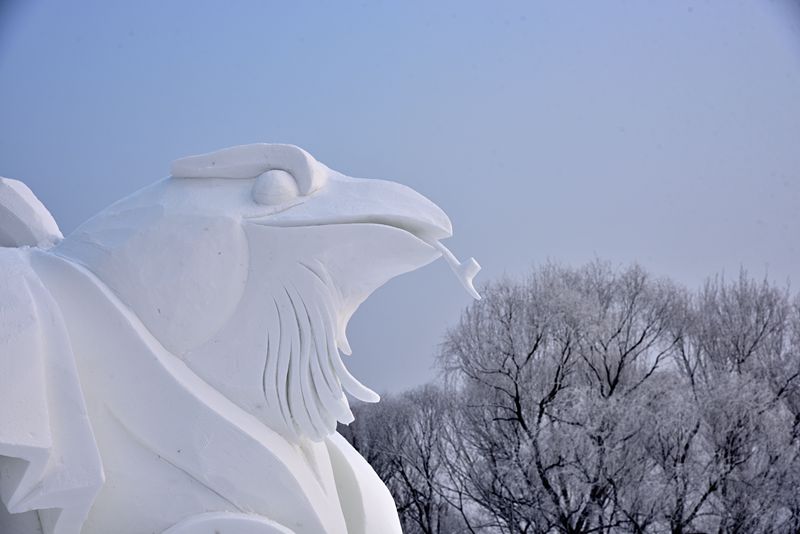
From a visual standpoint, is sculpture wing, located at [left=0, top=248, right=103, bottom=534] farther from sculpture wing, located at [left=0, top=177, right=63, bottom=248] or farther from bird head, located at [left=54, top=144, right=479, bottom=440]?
sculpture wing, located at [left=0, top=177, right=63, bottom=248]

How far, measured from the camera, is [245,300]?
3127 millimetres

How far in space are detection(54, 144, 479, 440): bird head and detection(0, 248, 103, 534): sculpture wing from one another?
28 cm

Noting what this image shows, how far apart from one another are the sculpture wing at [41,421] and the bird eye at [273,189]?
2.65 ft

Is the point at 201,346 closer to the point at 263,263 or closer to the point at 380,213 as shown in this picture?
the point at 263,263

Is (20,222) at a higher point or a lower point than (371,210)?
lower

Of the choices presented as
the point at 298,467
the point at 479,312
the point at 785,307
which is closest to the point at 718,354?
the point at 785,307

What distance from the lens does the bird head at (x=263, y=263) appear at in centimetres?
307

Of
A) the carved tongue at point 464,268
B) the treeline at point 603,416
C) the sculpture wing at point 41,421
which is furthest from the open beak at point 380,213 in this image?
the treeline at point 603,416

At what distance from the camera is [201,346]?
10.1 feet

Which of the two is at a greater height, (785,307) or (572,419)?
(785,307)

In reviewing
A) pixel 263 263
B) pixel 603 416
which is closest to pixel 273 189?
pixel 263 263

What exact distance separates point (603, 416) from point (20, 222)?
961 cm

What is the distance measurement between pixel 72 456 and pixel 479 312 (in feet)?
35.5

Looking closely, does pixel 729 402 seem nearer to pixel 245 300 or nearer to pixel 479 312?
pixel 479 312
